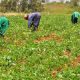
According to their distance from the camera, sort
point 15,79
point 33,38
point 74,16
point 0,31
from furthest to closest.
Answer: point 74,16, point 33,38, point 0,31, point 15,79

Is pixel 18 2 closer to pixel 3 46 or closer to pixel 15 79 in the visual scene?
pixel 3 46

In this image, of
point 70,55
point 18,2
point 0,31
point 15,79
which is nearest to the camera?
point 15,79

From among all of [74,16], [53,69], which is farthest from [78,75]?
[74,16]

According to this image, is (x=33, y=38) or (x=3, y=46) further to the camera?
(x=33, y=38)

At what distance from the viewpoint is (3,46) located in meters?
15.0

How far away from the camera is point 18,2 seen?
5131 centimetres

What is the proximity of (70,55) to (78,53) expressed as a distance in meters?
0.42

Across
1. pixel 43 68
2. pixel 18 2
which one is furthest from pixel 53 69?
pixel 18 2

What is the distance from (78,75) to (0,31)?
6537 mm

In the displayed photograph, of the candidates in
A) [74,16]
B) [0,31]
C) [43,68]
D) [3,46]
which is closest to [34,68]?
[43,68]

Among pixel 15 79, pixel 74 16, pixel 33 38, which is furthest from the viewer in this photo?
pixel 74 16

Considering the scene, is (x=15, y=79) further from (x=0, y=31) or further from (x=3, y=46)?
(x=0, y=31)

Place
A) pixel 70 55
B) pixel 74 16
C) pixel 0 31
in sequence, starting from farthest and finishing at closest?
pixel 74 16, pixel 0 31, pixel 70 55

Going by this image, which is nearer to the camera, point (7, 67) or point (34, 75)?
point (34, 75)
